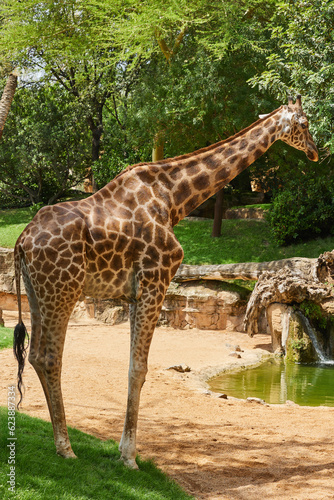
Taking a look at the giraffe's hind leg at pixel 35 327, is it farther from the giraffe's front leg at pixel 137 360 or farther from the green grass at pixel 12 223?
the green grass at pixel 12 223

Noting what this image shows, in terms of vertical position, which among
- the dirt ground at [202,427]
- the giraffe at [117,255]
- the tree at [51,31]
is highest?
the tree at [51,31]

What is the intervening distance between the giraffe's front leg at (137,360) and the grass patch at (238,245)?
43.4 ft

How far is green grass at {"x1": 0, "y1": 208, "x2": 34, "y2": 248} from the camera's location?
2237 centimetres

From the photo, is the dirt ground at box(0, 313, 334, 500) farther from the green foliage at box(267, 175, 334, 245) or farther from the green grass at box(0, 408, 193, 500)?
the green foliage at box(267, 175, 334, 245)

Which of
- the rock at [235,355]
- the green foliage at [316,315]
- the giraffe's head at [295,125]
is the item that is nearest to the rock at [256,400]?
the rock at [235,355]

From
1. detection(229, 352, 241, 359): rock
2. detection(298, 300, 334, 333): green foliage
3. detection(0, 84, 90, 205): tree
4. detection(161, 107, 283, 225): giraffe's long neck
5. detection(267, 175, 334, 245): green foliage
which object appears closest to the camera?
detection(161, 107, 283, 225): giraffe's long neck

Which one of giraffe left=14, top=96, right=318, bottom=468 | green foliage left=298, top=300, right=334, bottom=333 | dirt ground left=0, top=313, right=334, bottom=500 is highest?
giraffe left=14, top=96, right=318, bottom=468

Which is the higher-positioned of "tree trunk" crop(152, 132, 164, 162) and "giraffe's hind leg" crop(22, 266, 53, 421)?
"tree trunk" crop(152, 132, 164, 162)

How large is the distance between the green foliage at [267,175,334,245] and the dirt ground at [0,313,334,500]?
8.29m

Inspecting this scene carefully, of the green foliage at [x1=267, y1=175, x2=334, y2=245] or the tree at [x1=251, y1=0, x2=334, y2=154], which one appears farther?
the green foliage at [x1=267, y1=175, x2=334, y2=245]

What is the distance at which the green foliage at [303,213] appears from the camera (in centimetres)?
1825

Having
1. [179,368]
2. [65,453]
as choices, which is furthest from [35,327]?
[179,368]

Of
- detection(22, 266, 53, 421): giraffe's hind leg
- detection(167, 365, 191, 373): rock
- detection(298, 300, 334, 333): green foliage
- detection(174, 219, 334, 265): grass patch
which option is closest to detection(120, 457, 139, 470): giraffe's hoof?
detection(22, 266, 53, 421): giraffe's hind leg

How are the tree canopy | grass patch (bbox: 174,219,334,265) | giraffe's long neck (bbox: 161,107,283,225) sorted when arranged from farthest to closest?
grass patch (bbox: 174,219,334,265)
the tree canopy
giraffe's long neck (bbox: 161,107,283,225)
